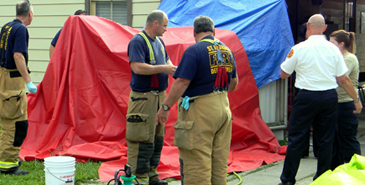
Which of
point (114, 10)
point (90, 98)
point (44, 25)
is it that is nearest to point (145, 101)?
point (90, 98)

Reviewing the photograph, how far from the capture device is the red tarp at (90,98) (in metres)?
6.04

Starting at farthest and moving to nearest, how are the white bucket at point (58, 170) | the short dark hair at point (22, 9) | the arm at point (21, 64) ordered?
the short dark hair at point (22, 9)
the arm at point (21, 64)
the white bucket at point (58, 170)

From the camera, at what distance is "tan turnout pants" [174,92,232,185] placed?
3693mm

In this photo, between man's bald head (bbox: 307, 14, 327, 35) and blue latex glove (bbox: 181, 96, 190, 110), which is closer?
blue latex glove (bbox: 181, 96, 190, 110)

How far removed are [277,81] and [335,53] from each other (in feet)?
8.63

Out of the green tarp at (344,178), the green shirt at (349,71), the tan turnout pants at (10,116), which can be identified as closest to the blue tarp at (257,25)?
the green shirt at (349,71)

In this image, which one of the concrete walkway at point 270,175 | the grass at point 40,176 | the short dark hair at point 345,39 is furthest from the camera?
the short dark hair at point 345,39

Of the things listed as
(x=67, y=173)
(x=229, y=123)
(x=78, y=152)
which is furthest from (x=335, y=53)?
(x=78, y=152)

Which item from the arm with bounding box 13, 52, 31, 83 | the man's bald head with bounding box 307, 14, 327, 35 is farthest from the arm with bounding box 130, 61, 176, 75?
the man's bald head with bounding box 307, 14, 327, 35

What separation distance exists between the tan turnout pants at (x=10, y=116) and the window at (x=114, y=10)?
160 inches

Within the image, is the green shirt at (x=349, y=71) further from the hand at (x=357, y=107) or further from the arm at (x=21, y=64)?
the arm at (x=21, y=64)

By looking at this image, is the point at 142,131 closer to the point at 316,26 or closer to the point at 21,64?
the point at 21,64

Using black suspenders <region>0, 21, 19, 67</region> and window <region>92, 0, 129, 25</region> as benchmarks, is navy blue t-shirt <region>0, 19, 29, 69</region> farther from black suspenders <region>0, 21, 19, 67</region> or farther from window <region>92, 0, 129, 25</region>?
window <region>92, 0, 129, 25</region>

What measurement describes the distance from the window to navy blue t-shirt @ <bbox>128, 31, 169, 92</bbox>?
14.2 feet
